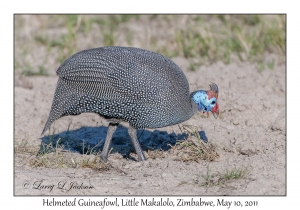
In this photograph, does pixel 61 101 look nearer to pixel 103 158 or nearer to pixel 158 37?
pixel 103 158

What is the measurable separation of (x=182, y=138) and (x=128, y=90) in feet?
3.95

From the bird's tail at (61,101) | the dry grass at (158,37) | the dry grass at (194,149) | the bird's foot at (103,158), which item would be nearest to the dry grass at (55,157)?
the bird's foot at (103,158)

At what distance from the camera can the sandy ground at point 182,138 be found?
5.34m

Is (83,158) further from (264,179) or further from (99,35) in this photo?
(99,35)

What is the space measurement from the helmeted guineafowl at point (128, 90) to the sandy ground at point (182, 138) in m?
0.48

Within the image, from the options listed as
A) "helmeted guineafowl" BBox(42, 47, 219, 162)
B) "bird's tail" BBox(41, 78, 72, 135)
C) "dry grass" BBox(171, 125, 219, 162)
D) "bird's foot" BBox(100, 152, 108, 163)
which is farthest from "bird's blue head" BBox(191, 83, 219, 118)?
"bird's tail" BBox(41, 78, 72, 135)

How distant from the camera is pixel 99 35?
383 inches

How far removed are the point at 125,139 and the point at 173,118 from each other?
1.16 metres

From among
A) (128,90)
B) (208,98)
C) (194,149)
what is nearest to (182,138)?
(194,149)

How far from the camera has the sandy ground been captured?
5.34 m

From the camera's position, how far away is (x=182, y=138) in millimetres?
6559

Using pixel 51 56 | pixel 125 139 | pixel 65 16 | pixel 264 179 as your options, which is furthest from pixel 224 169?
pixel 65 16

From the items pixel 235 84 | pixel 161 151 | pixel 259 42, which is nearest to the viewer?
pixel 161 151

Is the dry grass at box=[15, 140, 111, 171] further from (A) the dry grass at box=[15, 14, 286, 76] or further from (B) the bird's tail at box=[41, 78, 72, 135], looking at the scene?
(A) the dry grass at box=[15, 14, 286, 76]
